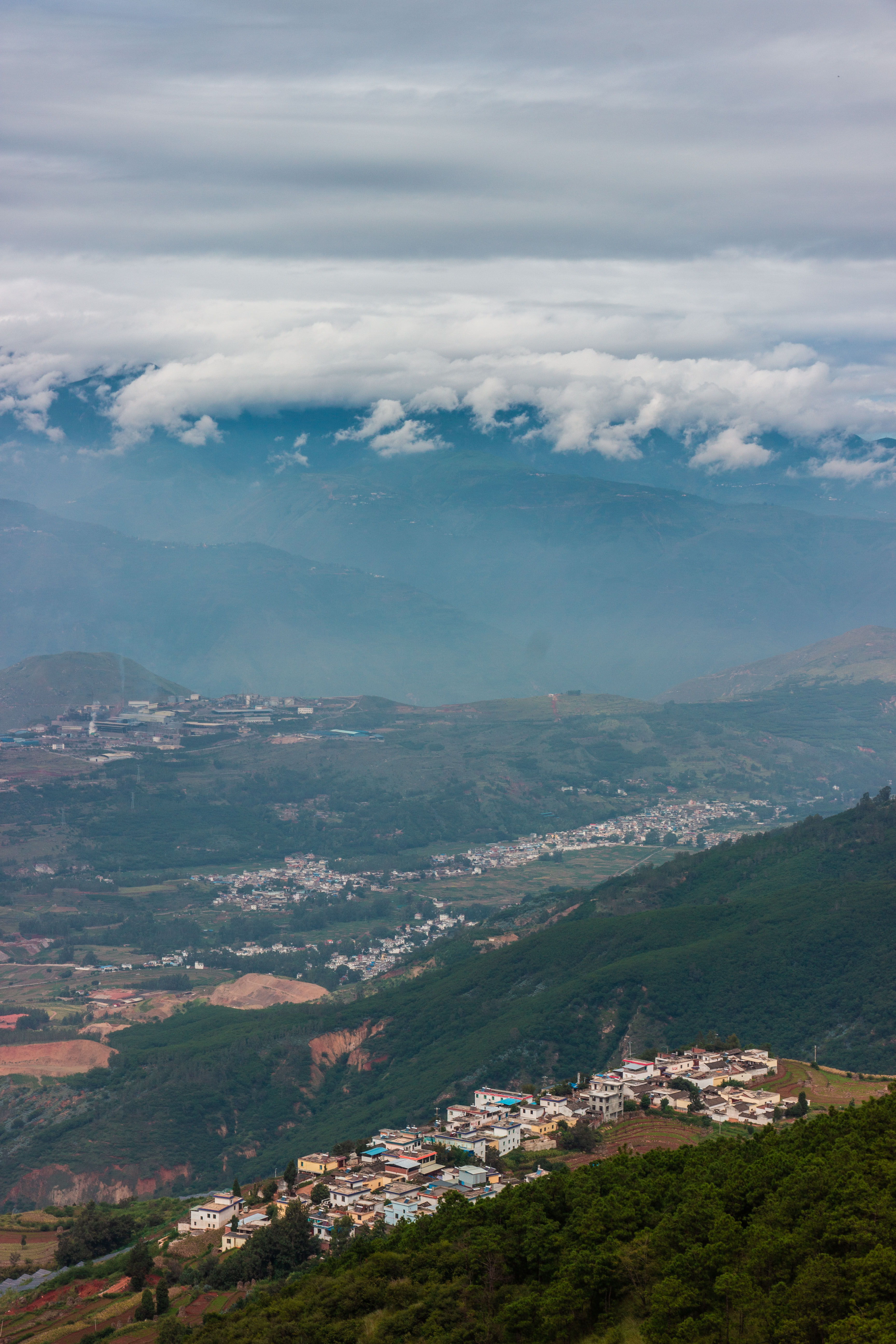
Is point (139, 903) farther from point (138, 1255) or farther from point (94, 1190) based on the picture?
point (138, 1255)

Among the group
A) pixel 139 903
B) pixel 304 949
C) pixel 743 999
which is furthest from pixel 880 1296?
pixel 139 903

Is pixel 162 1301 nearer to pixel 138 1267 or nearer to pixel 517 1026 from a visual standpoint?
pixel 138 1267

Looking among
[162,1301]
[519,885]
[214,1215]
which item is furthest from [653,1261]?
[519,885]

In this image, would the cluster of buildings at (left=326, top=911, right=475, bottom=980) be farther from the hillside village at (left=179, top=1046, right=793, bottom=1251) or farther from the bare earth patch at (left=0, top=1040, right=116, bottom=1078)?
the hillside village at (left=179, top=1046, right=793, bottom=1251)

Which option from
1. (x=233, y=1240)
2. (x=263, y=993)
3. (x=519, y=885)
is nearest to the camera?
(x=233, y=1240)

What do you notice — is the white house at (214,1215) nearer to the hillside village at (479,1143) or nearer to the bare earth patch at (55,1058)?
the hillside village at (479,1143)
